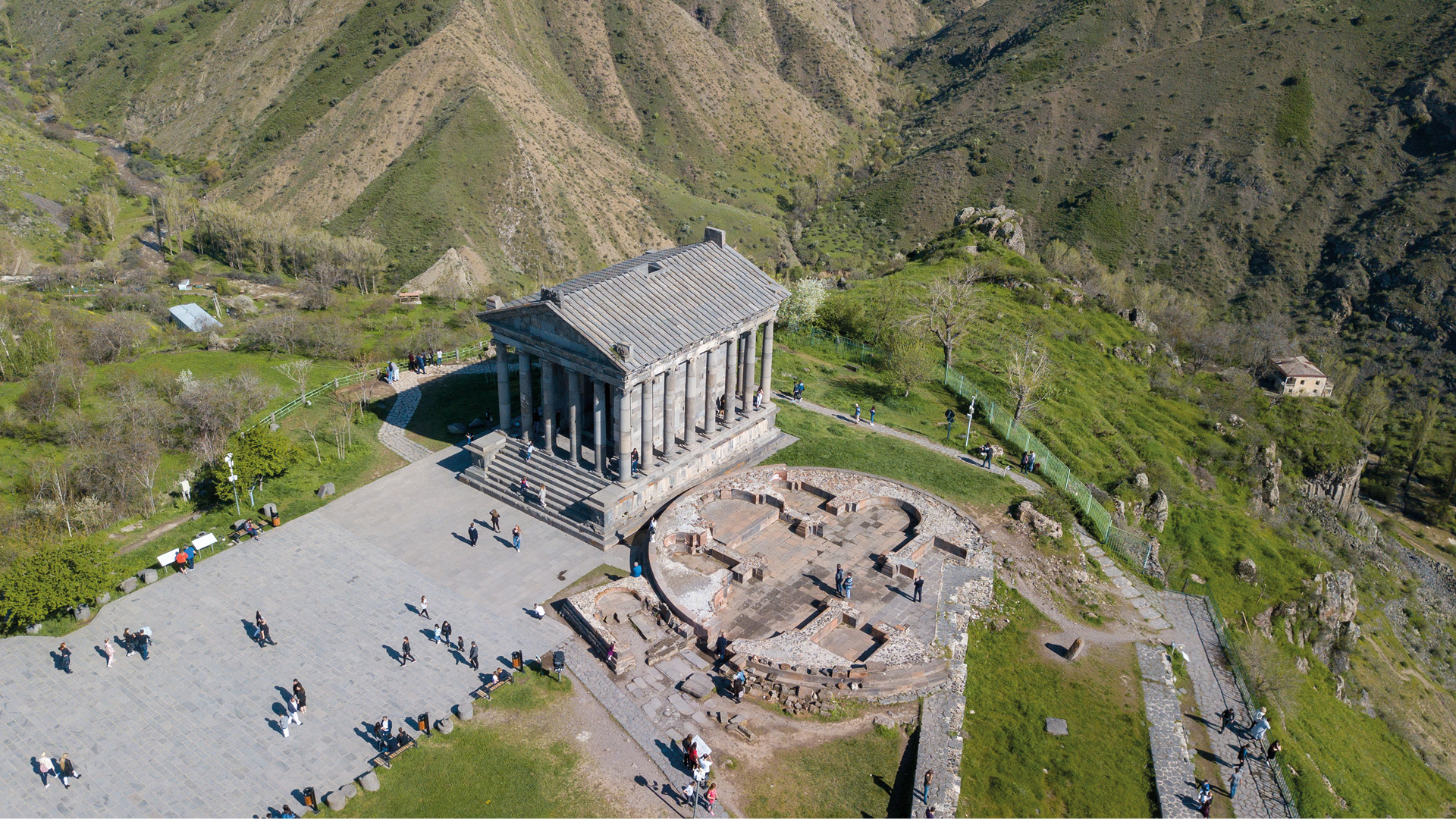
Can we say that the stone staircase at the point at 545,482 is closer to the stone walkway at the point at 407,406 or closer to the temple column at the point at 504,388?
the temple column at the point at 504,388

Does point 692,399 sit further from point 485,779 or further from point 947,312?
point 947,312

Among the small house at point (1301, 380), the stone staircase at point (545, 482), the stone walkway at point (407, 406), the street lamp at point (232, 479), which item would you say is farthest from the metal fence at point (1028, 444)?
the small house at point (1301, 380)

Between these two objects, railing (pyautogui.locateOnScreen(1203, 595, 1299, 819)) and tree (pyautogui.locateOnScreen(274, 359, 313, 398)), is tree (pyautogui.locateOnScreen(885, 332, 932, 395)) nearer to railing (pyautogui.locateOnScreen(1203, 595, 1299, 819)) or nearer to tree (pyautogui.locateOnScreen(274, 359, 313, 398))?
railing (pyautogui.locateOnScreen(1203, 595, 1299, 819))

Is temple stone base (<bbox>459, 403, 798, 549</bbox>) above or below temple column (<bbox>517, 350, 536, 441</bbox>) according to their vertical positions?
below

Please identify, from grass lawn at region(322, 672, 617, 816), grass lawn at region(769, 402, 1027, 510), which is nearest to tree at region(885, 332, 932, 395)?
grass lawn at region(769, 402, 1027, 510)

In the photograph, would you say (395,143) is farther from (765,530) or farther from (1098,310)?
(765,530)

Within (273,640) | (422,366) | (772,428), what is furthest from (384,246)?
(273,640)

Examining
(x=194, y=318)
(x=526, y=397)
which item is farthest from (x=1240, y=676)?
(x=194, y=318)
